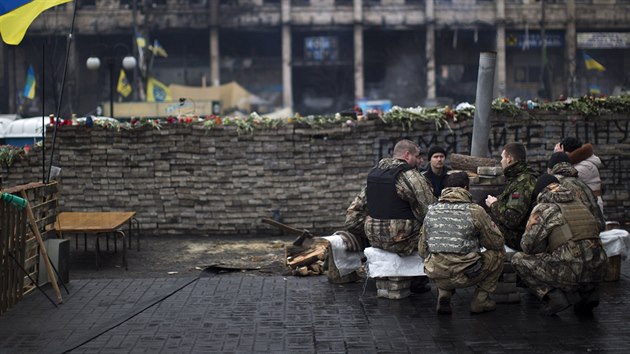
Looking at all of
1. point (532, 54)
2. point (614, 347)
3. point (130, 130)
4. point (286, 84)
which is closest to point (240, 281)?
point (614, 347)

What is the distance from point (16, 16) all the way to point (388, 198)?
4905mm

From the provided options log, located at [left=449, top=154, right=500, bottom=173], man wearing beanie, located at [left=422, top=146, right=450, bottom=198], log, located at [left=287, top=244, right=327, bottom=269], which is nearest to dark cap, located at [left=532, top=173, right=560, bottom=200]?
log, located at [left=449, top=154, right=500, bottom=173]

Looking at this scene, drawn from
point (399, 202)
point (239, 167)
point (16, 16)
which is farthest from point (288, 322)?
point (239, 167)

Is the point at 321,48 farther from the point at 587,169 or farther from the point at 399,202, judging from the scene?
the point at 399,202

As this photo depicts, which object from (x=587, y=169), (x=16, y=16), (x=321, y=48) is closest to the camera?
(x=16, y=16)

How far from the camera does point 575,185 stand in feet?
27.9

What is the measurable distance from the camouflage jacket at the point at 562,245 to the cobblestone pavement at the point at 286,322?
1.65 ft

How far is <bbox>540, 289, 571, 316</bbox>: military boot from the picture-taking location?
7.89 metres

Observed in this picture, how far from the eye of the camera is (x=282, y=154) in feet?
48.7

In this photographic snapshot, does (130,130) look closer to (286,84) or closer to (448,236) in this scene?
(448,236)

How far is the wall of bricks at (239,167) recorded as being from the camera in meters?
14.8

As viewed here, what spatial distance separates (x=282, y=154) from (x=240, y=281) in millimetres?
5064

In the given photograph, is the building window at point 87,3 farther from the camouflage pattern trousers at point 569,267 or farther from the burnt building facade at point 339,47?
the camouflage pattern trousers at point 569,267

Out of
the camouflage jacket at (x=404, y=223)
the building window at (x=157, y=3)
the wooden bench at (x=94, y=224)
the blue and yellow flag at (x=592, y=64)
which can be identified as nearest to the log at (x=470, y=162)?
the camouflage jacket at (x=404, y=223)
